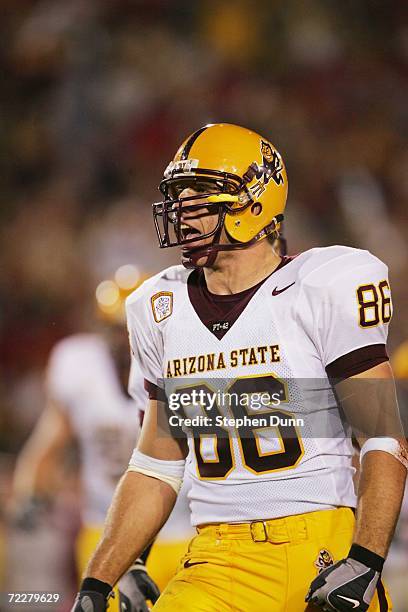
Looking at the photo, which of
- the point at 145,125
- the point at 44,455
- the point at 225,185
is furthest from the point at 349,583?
the point at 145,125

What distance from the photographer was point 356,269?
166 centimetres

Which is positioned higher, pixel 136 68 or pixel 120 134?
pixel 136 68

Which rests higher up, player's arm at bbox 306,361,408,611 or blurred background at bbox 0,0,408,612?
blurred background at bbox 0,0,408,612

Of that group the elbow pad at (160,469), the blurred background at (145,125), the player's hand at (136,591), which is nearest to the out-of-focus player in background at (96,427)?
the blurred background at (145,125)

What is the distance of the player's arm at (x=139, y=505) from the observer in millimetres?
1727

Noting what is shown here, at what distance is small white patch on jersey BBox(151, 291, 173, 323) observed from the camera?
1823 mm

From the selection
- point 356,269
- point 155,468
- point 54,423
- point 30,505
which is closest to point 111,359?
point 54,423

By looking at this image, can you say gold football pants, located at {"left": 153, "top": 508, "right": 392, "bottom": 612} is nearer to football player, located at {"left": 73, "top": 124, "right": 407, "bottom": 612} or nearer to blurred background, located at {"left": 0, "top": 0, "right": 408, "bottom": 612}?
football player, located at {"left": 73, "top": 124, "right": 407, "bottom": 612}

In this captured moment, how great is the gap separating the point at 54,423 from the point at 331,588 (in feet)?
6.97

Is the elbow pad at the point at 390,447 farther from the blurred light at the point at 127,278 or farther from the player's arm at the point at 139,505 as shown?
the blurred light at the point at 127,278

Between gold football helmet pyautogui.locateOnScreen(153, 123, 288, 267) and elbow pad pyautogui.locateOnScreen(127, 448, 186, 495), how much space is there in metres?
0.37

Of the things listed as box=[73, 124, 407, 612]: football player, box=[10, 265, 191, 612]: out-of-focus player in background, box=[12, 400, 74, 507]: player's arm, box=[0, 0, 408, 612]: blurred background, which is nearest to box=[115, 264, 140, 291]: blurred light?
box=[10, 265, 191, 612]: out-of-focus player in background

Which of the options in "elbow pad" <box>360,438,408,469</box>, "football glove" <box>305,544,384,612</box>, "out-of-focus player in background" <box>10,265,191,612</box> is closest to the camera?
"football glove" <box>305,544,384,612</box>

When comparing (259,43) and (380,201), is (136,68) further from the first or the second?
Answer: (380,201)
